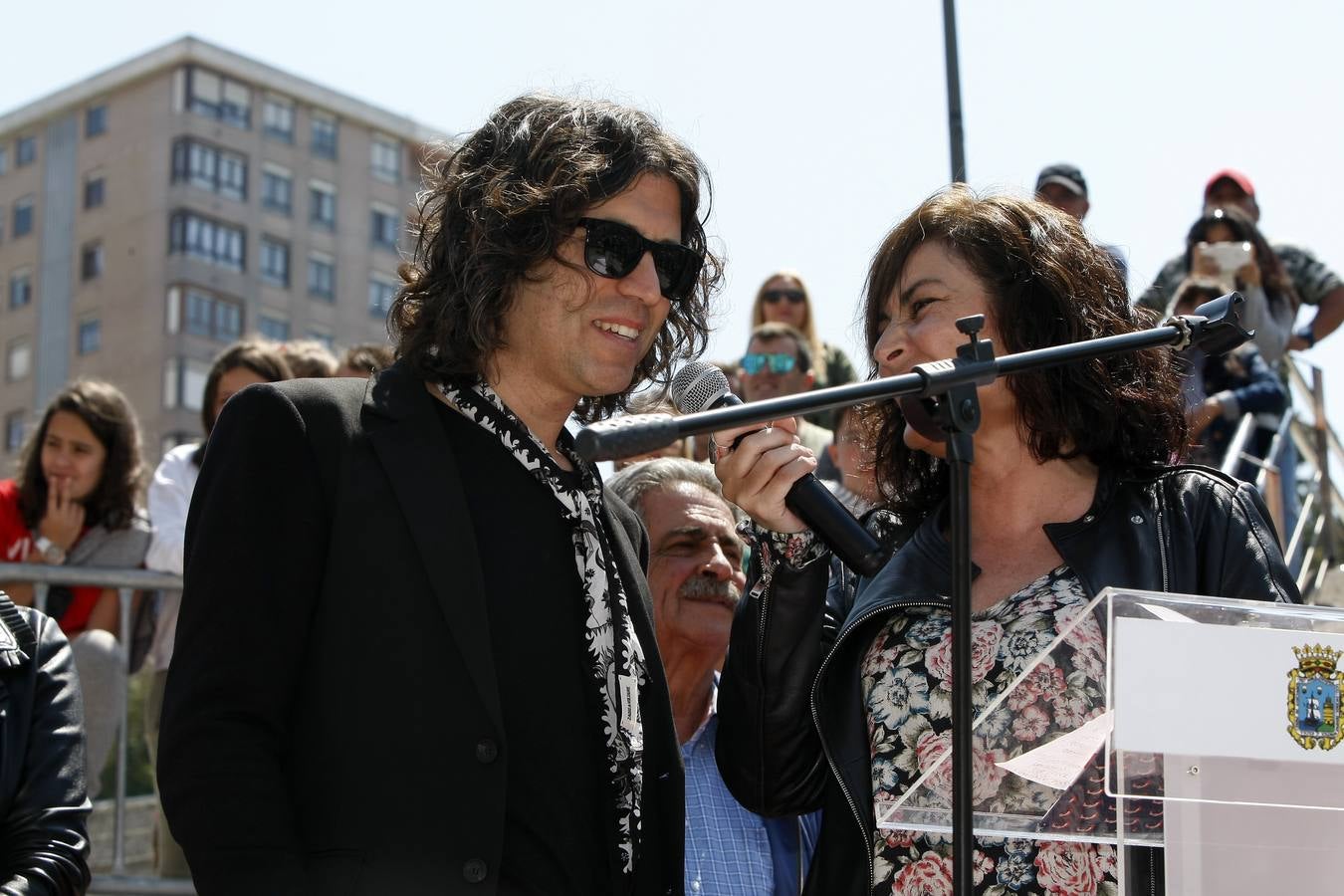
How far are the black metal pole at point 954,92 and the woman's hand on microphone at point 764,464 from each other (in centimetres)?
289

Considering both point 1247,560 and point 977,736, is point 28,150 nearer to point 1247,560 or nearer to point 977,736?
point 1247,560

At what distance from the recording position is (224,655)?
8.58 feet

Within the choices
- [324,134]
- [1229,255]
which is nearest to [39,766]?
[1229,255]

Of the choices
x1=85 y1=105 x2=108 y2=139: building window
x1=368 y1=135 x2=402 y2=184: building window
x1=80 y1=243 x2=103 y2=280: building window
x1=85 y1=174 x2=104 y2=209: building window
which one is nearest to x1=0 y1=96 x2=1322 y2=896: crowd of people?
x1=80 y1=243 x2=103 y2=280: building window

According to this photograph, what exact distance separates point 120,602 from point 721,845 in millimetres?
3244

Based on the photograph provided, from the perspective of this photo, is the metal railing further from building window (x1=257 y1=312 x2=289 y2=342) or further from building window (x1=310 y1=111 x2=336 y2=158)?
building window (x1=310 y1=111 x2=336 y2=158)

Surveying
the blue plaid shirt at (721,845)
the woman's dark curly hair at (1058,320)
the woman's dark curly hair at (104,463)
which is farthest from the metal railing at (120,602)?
the woman's dark curly hair at (1058,320)

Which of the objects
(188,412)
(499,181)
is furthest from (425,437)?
(188,412)

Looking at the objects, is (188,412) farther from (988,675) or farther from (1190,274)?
(988,675)

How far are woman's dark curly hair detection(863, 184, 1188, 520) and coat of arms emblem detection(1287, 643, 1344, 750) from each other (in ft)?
3.43

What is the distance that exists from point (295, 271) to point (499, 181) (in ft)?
199

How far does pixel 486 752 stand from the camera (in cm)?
265

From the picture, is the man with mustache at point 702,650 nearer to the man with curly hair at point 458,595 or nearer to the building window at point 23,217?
the man with curly hair at point 458,595

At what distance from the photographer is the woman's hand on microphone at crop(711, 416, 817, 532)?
9.75ft
